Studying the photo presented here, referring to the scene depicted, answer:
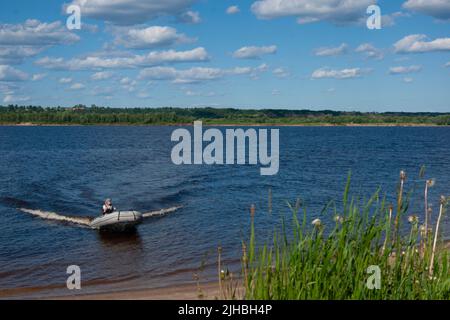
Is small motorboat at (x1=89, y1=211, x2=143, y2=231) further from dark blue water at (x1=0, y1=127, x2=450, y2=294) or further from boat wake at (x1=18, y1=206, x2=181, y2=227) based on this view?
boat wake at (x1=18, y1=206, x2=181, y2=227)

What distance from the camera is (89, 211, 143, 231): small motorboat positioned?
24094 millimetres

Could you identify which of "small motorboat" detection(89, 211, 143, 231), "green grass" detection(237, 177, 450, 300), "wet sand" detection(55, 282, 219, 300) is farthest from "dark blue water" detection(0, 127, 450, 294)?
"green grass" detection(237, 177, 450, 300)

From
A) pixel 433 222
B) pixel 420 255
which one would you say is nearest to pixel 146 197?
pixel 433 222

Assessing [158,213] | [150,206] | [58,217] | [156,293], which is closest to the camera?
[156,293]

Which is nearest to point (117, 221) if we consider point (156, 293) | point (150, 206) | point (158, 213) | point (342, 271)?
point (158, 213)

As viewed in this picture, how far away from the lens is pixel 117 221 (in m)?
24.0

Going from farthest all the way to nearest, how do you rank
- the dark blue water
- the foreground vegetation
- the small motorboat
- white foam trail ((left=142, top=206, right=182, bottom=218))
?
white foam trail ((left=142, top=206, right=182, bottom=218))
the small motorboat
the dark blue water
the foreground vegetation

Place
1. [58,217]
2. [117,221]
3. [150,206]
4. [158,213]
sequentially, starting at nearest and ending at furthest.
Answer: [117,221] → [58,217] → [158,213] → [150,206]

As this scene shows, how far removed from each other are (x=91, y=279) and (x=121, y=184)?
24375 millimetres

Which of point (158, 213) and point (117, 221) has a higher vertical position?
point (117, 221)

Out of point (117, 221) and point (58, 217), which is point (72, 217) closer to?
point (58, 217)

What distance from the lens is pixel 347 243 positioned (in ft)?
21.2

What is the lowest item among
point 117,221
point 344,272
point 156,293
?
point 156,293
